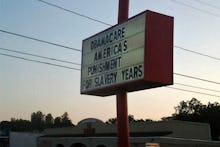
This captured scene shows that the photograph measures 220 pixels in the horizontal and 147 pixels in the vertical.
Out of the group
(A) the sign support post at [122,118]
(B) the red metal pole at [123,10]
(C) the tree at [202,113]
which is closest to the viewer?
(A) the sign support post at [122,118]

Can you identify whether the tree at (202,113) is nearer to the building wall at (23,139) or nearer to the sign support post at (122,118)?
the building wall at (23,139)

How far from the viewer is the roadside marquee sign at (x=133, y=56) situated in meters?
16.2

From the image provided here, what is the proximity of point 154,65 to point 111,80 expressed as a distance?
2.28 meters

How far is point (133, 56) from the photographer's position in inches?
663

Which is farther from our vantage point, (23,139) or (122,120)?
(23,139)

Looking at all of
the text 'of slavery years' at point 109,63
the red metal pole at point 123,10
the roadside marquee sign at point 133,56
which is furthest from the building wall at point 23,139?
the red metal pole at point 123,10

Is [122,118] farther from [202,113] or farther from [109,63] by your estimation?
[202,113]

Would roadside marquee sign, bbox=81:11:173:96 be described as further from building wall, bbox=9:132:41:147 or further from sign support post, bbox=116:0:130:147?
building wall, bbox=9:132:41:147

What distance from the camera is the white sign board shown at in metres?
16.7

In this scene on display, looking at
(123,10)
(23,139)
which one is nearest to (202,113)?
(23,139)

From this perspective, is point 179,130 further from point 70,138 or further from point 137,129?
point 70,138

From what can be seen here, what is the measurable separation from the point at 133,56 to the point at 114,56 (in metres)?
1.21

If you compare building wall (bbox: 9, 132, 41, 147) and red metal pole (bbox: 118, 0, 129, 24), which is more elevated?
red metal pole (bbox: 118, 0, 129, 24)

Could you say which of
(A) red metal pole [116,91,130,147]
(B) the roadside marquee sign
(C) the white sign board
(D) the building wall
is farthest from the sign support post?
(D) the building wall
